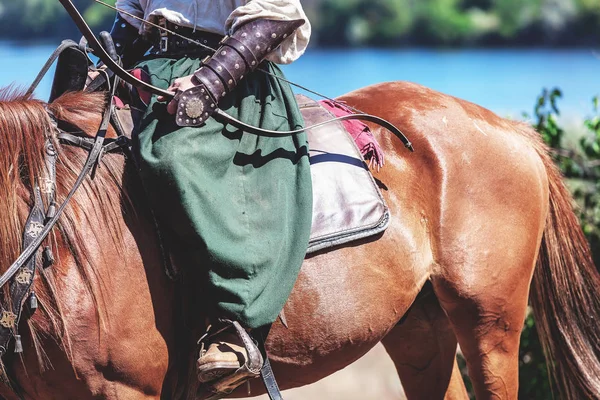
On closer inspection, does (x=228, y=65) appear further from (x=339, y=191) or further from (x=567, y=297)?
(x=567, y=297)

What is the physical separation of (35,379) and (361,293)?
3.88 feet

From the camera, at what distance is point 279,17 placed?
2846 mm

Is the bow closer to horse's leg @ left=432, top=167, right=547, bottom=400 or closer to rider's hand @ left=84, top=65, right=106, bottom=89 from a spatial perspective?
rider's hand @ left=84, top=65, right=106, bottom=89

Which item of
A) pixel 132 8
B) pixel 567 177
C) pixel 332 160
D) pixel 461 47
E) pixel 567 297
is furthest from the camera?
pixel 461 47

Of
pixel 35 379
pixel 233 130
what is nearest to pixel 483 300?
pixel 233 130

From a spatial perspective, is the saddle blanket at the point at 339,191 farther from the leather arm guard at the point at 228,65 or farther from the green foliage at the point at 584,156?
the green foliage at the point at 584,156

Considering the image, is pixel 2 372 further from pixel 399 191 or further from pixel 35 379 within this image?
pixel 399 191

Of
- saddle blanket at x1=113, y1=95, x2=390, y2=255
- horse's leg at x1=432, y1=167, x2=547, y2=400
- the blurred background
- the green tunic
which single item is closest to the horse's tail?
horse's leg at x1=432, y1=167, x2=547, y2=400

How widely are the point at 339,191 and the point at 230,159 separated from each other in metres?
0.47

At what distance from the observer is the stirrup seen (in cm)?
276

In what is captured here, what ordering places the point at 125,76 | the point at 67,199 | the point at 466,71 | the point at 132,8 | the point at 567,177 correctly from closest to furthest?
1. the point at 67,199
2. the point at 125,76
3. the point at 132,8
4. the point at 567,177
5. the point at 466,71

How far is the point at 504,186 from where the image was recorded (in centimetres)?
344

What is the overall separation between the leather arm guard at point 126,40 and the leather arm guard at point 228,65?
543 millimetres


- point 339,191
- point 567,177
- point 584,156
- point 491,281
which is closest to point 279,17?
point 339,191
